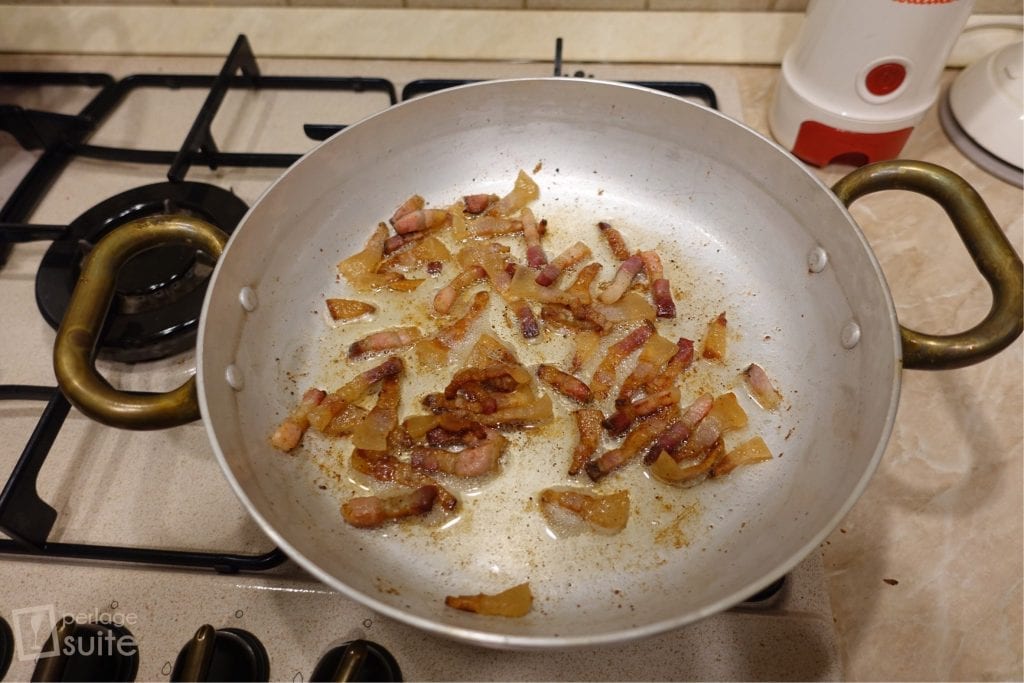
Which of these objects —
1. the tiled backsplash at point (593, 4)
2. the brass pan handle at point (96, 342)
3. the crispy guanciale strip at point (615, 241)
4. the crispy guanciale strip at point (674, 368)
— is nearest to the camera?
the brass pan handle at point (96, 342)

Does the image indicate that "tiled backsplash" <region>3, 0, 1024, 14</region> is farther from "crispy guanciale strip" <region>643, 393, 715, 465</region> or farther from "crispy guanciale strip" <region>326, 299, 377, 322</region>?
"crispy guanciale strip" <region>643, 393, 715, 465</region>

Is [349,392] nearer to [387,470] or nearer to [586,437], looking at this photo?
[387,470]

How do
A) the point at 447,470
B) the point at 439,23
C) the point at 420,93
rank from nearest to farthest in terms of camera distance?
the point at 447,470, the point at 420,93, the point at 439,23

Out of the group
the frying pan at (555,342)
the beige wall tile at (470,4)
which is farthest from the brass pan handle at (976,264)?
the beige wall tile at (470,4)

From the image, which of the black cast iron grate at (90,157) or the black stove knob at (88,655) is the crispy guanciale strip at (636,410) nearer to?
the black cast iron grate at (90,157)

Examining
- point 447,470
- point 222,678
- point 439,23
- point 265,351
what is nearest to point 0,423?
point 265,351

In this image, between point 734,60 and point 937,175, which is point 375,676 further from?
point 734,60

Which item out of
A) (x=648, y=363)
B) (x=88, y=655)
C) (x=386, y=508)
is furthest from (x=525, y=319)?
(x=88, y=655)
